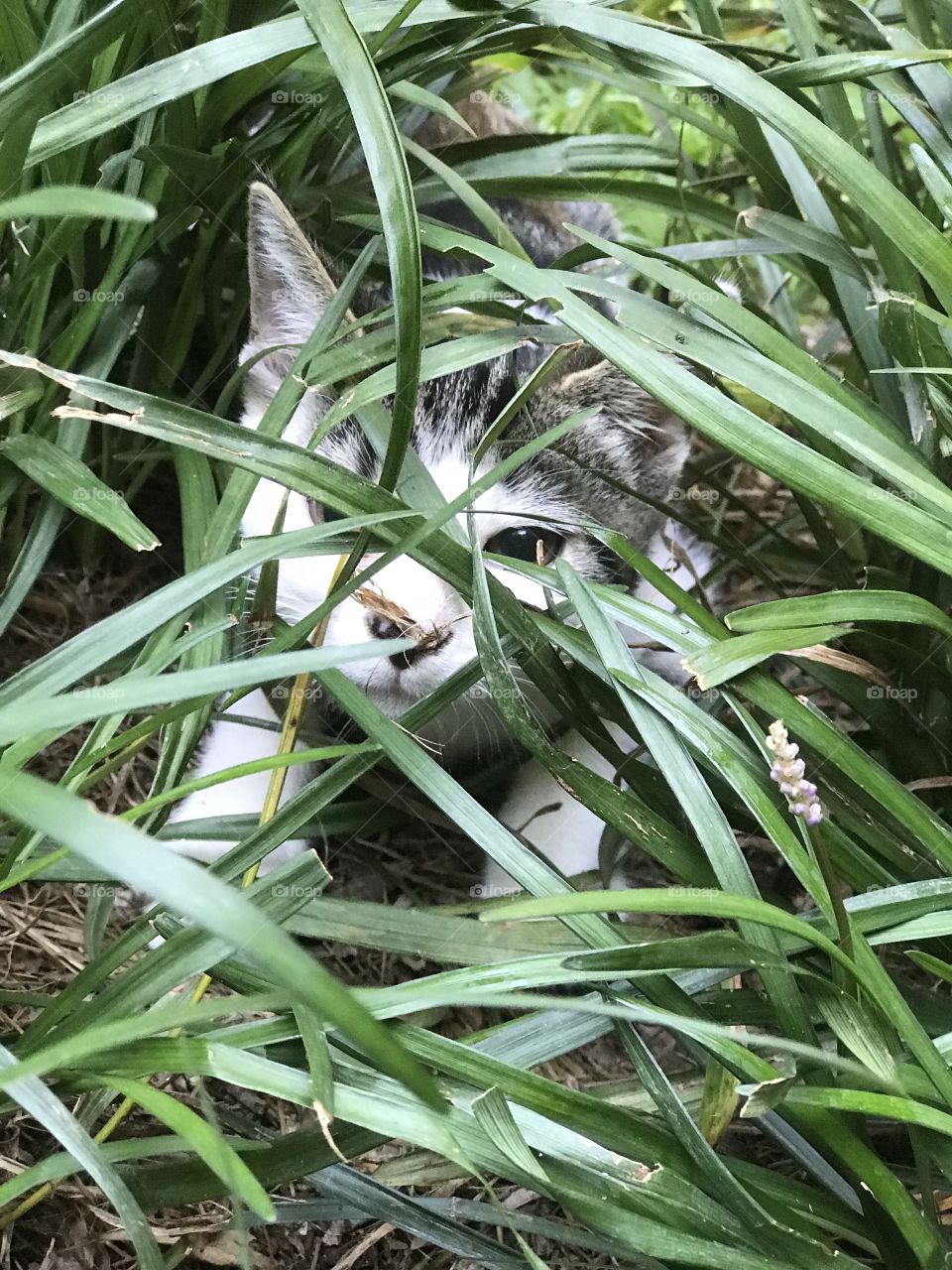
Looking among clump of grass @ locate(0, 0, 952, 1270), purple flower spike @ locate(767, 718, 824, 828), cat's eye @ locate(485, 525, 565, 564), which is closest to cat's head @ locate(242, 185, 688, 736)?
cat's eye @ locate(485, 525, 565, 564)

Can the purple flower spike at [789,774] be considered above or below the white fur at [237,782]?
above

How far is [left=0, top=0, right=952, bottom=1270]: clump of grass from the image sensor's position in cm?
81

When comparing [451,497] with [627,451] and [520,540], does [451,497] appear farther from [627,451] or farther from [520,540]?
[627,451]

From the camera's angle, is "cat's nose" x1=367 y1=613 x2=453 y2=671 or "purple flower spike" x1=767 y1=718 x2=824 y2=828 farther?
"cat's nose" x1=367 y1=613 x2=453 y2=671

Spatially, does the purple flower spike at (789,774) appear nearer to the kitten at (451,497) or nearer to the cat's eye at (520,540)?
the kitten at (451,497)

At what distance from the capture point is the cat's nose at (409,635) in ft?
4.05

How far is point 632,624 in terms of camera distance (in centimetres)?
105

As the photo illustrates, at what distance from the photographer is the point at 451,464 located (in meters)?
1.43

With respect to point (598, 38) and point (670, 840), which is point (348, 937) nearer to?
point (670, 840)

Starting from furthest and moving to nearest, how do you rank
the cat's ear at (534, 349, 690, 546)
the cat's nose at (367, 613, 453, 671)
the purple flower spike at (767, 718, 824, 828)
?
the cat's ear at (534, 349, 690, 546) → the cat's nose at (367, 613, 453, 671) → the purple flower spike at (767, 718, 824, 828)

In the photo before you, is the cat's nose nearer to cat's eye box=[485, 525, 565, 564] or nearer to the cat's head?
the cat's head

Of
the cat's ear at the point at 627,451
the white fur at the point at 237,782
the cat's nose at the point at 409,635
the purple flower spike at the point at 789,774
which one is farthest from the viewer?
the cat's ear at the point at 627,451

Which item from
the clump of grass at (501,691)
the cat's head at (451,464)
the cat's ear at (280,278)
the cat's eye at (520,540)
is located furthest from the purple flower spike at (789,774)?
the cat's ear at (280,278)

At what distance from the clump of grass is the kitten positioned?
0.35 ft
